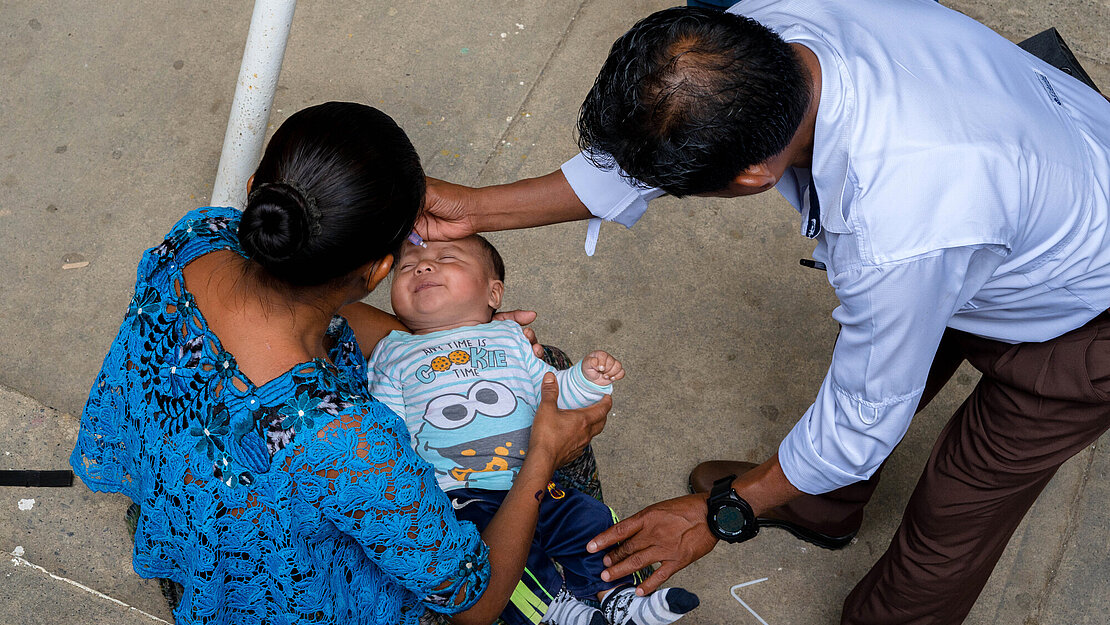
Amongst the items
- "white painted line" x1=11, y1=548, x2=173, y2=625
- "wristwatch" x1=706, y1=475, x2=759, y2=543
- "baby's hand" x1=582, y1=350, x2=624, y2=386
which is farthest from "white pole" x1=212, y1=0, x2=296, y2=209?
"wristwatch" x1=706, y1=475, x2=759, y2=543

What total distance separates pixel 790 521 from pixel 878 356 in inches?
49.0

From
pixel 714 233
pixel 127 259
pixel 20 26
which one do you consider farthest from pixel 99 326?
pixel 714 233

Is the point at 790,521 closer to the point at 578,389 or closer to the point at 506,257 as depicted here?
the point at 578,389

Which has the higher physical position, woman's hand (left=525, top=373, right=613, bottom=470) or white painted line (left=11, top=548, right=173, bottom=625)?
woman's hand (left=525, top=373, right=613, bottom=470)

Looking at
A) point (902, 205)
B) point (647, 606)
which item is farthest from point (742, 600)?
point (902, 205)

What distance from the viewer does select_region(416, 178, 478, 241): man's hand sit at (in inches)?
93.0

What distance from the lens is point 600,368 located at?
2252mm

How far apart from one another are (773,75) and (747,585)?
5.65 feet

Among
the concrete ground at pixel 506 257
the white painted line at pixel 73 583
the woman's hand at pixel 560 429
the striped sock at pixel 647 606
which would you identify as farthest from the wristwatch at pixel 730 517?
the white painted line at pixel 73 583

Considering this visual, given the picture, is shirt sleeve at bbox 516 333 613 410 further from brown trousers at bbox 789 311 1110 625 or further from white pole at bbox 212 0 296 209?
white pole at bbox 212 0 296 209

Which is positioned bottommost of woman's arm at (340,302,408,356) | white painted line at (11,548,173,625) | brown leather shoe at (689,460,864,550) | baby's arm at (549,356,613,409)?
brown leather shoe at (689,460,864,550)

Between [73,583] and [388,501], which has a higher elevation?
[388,501]

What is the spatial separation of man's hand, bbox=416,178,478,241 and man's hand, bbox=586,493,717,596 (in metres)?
0.90

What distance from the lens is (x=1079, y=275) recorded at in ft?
5.85
